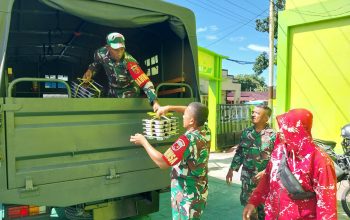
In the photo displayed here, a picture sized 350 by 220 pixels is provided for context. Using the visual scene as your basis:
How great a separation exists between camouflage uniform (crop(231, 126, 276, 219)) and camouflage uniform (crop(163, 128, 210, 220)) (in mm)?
895

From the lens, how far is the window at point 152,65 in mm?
4559

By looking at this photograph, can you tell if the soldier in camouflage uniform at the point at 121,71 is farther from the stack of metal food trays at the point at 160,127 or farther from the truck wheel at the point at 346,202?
the truck wheel at the point at 346,202

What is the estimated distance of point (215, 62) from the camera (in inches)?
408

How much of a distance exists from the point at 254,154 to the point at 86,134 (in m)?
1.62

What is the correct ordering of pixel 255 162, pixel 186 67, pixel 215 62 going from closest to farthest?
pixel 255 162, pixel 186 67, pixel 215 62

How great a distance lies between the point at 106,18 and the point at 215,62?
7.50 meters

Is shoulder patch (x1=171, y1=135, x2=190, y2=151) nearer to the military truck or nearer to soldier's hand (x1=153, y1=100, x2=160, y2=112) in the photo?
soldier's hand (x1=153, y1=100, x2=160, y2=112)

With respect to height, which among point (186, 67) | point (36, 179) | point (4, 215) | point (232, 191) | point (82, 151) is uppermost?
point (186, 67)

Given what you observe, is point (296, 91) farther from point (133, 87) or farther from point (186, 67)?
A: point (133, 87)

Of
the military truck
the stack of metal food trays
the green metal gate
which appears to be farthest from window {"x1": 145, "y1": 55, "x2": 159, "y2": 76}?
the green metal gate

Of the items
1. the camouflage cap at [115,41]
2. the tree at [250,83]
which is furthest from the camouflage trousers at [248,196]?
the tree at [250,83]

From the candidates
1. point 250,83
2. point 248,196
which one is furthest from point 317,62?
point 250,83

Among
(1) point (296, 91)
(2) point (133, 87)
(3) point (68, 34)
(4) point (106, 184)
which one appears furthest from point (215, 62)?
(4) point (106, 184)

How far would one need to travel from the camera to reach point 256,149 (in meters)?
3.36
